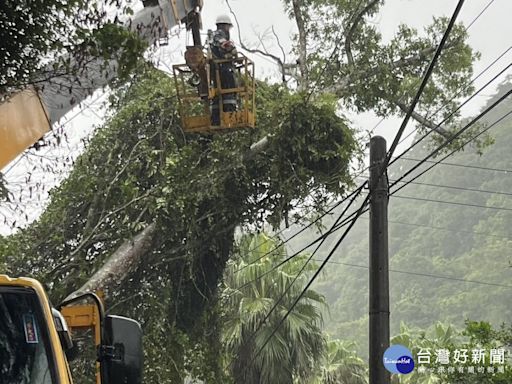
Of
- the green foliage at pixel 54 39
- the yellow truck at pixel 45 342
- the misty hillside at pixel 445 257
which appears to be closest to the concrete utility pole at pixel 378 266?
the green foliage at pixel 54 39

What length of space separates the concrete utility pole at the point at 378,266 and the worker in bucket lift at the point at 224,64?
2322mm

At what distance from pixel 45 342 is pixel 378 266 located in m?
5.84

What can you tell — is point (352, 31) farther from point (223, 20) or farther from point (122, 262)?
point (122, 262)

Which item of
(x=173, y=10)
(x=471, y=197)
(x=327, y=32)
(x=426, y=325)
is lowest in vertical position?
(x=426, y=325)

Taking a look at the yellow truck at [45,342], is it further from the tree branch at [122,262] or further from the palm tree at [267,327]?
the palm tree at [267,327]

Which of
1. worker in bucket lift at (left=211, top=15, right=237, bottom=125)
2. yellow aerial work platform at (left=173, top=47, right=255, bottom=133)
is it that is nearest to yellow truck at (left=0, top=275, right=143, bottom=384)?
yellow aerial work platform at (left=173, top=47, right=255, bottom=133)

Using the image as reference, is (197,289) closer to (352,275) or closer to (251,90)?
(251,90)

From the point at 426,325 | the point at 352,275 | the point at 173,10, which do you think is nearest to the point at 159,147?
the point at 173,10

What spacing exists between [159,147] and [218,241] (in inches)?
78.3

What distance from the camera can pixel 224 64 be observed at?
10547mm

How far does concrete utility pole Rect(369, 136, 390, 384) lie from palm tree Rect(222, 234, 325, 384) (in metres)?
12.9

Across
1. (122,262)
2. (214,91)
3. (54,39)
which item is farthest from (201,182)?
(54,39)

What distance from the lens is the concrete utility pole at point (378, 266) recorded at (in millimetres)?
8797

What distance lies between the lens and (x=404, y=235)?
76.6 metres
